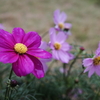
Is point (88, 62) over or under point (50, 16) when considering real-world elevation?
under

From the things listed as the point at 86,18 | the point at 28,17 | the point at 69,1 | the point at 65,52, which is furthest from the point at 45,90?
the point at 69,1

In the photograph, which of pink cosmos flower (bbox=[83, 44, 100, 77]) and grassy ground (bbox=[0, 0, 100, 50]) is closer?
pink cosmos flower (bbox=[83, 44, 100, 77])

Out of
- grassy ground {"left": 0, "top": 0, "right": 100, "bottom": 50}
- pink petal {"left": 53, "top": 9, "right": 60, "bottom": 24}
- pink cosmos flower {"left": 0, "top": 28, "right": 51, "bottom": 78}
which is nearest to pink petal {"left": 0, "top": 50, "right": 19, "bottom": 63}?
pink cosmos flower {"left": 0, "top": 28, "right": 51, "bottom": 78}

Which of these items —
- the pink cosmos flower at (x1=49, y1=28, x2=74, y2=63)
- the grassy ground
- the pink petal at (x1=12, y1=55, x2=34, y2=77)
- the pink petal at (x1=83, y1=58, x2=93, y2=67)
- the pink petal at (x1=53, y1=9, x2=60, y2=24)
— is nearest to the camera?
the pink petal at (x1=12, y1=55, x2=34, y2=77)

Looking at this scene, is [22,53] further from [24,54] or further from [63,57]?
[63,57]

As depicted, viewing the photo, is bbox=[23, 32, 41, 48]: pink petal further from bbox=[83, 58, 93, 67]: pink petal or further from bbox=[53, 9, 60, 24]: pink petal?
bbox=[53, 9, 60, 24]: pink petal

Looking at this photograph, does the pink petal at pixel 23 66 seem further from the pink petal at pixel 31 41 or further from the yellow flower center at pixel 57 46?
the yellow flower center at pixel 57 46

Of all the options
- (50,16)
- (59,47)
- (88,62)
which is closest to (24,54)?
(88,62)

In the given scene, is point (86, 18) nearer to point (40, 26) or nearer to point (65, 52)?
point (40, 26)
